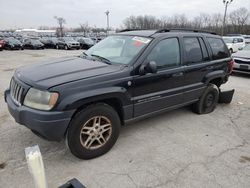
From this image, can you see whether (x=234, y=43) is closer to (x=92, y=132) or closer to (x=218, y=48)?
(x=218, y=48)

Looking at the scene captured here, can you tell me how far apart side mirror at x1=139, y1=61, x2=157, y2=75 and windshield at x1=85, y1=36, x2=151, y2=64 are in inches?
9.6

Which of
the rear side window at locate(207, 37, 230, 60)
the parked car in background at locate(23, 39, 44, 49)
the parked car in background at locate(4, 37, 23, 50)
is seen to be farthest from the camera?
the parked car in background at locate(23, 39, 44, 49)

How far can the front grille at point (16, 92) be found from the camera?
3.06m

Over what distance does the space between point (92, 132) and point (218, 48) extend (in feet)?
11.4

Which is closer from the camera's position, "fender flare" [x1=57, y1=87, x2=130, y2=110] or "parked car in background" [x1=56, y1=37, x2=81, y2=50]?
"fender flare" [x1=57, y1=87, x2=130, y2=110]

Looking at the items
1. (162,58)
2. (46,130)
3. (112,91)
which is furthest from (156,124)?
(46,130)

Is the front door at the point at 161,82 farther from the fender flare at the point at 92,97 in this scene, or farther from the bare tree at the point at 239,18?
the bare tree at the point at 239,18

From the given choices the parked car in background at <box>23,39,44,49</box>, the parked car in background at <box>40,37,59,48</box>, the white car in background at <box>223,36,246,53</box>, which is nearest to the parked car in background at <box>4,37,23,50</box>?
the parked car in background at <box>23,39,44,49</box>

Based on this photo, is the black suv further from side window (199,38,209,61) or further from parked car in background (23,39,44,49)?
parked car in background (23,39,44,49)

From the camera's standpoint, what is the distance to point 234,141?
389 cm

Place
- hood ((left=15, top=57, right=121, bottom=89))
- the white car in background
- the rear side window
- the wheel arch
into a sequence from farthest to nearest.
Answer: the white car in background < the rear side window < the wheel arch < hood ((left=15, top=57, right=121, bottom=89))

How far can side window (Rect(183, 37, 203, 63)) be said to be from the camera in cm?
427

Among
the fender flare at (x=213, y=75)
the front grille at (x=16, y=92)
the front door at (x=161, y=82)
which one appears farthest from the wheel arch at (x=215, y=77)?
the front grille at (x=16, y=92)

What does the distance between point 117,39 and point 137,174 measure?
8.05 ft
